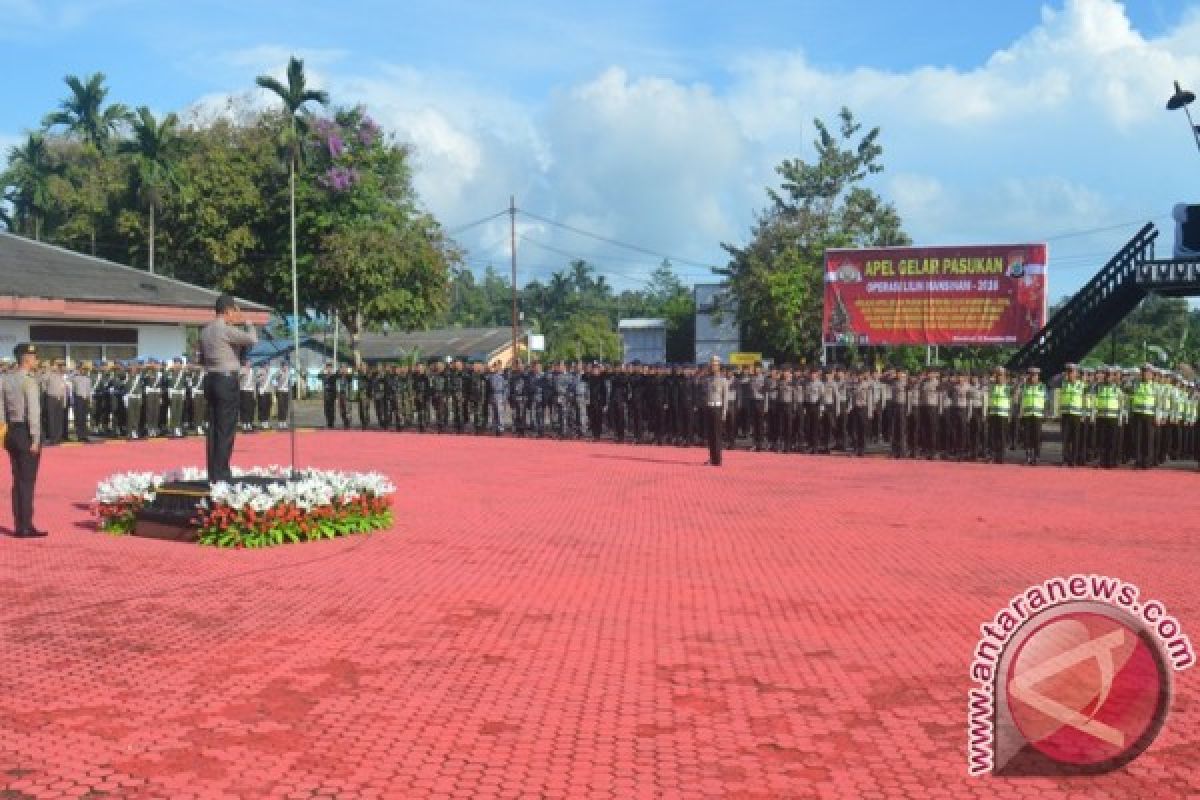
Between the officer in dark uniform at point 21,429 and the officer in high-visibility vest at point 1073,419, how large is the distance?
1547 centimetres

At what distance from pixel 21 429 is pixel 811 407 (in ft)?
46.8

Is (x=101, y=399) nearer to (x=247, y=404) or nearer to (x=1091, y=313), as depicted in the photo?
(x=247, y=404)

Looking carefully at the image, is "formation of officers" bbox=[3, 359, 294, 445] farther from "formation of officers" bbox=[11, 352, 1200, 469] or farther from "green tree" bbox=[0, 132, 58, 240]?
"green tree" bbox=[0, 132, 58, 240]

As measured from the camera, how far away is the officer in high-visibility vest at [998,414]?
18.9 meters

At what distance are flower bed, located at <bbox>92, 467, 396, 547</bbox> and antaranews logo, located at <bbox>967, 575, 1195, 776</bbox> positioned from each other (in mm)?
7286

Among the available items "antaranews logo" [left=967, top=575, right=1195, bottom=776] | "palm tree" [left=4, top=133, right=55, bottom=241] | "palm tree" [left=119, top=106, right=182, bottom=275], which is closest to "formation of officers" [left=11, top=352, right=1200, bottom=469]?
"antaranews logo" [left=967, top=575, right=1195, bottom=776]

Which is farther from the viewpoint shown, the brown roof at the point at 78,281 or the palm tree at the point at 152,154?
the palm tree at the point at 152,154

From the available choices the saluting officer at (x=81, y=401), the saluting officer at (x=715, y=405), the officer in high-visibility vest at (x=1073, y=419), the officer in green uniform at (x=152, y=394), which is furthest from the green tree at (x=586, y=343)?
the officer in high-visibility vest at (x=1073, y=419)

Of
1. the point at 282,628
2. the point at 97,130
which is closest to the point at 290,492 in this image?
the point at 282,628

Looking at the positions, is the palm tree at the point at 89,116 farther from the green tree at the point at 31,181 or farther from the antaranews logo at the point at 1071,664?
the antaranews logo at the point at 1071,664

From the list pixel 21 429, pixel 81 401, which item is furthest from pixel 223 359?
pixel 81 401

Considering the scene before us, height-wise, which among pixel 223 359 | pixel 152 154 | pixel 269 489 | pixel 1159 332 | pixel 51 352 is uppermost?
pixel 152 154

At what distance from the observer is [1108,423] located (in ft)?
60.0

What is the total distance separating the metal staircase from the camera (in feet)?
74.1
